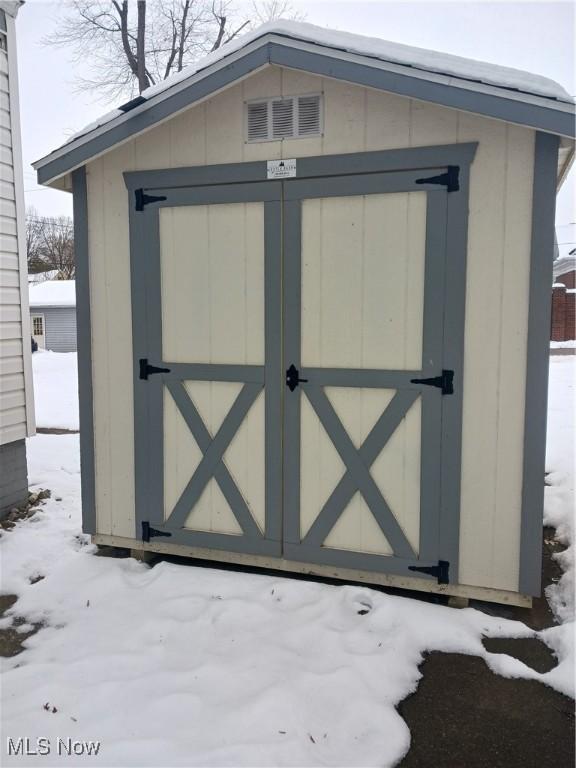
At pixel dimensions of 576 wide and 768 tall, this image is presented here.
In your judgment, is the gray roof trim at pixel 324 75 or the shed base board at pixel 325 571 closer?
the gray roof trim at pixel 324 75

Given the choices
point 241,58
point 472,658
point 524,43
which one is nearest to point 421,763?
point 472,658

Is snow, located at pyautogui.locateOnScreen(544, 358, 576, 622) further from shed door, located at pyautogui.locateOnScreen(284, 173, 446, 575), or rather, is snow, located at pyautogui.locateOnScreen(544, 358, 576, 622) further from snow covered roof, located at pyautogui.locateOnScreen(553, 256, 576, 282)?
snow covered roof, located at pyautogui.locateOnScreen(553, 256, 576, 282)

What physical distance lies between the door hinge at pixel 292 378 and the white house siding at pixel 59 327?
23.4m

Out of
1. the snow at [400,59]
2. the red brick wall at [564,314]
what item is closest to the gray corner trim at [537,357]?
the snow at [400,59]

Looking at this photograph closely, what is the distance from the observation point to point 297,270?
3285 mm

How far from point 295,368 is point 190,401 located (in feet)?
2.44

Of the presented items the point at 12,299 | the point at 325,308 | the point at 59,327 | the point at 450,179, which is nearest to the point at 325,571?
the point at 325,308

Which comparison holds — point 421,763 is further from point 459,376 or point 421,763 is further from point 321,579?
point 459,376

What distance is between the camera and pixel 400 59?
2.80 m

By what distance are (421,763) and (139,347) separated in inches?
108

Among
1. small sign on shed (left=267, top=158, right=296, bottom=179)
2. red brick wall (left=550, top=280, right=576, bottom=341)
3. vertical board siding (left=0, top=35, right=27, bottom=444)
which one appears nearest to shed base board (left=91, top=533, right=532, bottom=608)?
vertical board siding (left=0, top=35, right=27, bottom=444)

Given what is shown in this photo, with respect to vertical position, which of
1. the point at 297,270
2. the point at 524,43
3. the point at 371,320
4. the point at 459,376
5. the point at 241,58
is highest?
the point at 524,43

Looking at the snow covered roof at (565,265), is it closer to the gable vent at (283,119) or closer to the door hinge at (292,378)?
the gable vent at (283,119)

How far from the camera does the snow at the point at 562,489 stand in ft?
10.6
